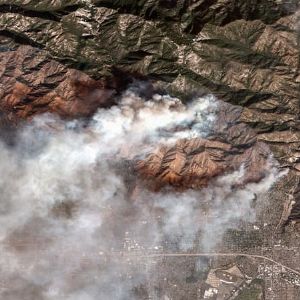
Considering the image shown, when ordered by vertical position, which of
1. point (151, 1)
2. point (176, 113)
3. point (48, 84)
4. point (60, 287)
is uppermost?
point (151, 1)

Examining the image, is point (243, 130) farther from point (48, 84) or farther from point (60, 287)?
point (60, 287)

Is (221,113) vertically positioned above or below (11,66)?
below

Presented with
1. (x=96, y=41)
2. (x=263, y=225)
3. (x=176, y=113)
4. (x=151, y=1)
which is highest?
(x=151, y=1)

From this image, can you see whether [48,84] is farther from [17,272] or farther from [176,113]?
[17,272]

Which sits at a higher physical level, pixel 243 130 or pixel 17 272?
pixel 243 130

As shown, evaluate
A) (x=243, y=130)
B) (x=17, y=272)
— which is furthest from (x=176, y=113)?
(x=17, y=272)

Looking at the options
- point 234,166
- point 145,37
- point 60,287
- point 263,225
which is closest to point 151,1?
point 145,37
